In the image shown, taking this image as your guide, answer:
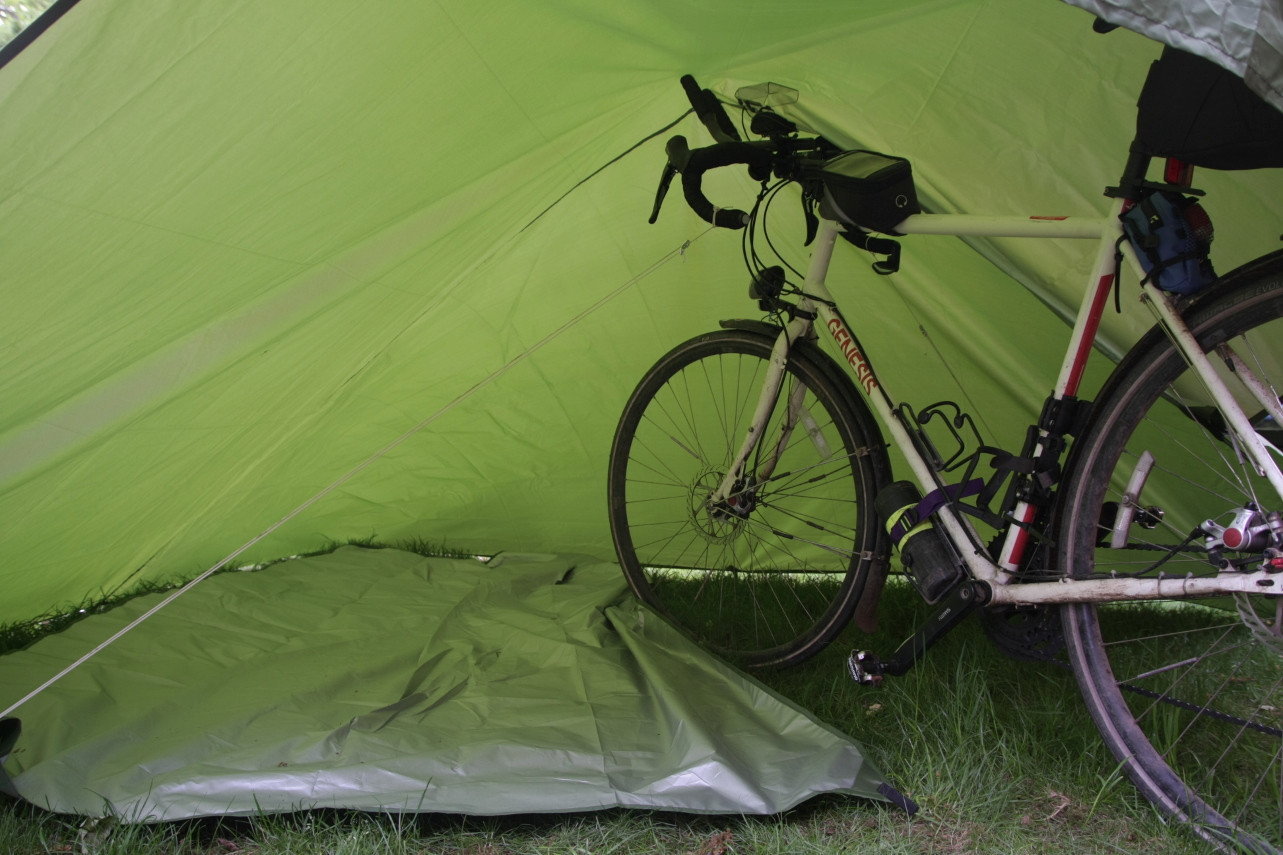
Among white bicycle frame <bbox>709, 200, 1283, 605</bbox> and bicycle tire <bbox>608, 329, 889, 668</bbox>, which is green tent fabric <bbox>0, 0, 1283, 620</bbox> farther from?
white bicycle frame <bbox>709, 200, 1283, 605</bbox>

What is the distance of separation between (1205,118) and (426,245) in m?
1.43

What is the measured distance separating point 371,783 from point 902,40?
5.33 feet

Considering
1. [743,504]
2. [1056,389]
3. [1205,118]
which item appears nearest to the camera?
[1205,118]

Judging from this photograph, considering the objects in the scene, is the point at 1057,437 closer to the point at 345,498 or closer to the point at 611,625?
the point at 611,625

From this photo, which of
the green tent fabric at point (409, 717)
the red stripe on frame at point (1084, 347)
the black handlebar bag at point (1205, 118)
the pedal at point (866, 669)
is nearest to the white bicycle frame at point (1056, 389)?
the red stripe on frame at point (1084, 347)

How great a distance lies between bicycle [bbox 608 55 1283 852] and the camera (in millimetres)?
1279

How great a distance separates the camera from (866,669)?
5.42 feet

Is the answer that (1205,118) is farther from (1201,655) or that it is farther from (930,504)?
(1201,655)

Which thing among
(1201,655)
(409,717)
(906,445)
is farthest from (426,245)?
(1201,655)

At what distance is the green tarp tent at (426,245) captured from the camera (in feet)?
4.91

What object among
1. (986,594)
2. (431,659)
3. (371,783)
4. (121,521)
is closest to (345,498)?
(121,521)

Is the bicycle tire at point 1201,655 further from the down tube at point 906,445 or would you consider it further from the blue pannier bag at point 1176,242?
the down tube at point 906,445

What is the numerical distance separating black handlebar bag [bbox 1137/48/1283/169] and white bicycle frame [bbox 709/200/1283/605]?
0.12 m

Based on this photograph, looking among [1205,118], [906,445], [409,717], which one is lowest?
[906,445]
